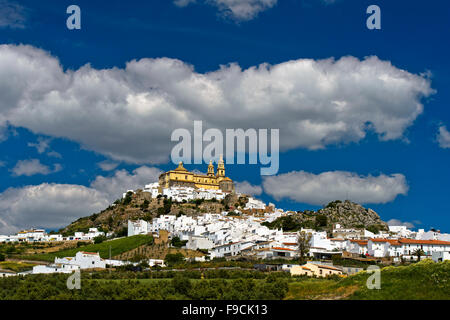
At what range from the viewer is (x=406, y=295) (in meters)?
32.9

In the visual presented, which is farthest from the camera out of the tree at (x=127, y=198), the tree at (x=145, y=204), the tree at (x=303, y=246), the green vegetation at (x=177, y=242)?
the tree at (x=127, y=198)

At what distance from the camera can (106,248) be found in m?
85.2

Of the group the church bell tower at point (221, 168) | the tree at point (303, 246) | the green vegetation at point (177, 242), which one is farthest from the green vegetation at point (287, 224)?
the church bell tower at point (221, 168)

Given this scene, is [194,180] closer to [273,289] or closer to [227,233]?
[227,233]

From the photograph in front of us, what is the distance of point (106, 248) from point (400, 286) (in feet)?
197

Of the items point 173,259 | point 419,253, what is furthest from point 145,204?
point 419,253

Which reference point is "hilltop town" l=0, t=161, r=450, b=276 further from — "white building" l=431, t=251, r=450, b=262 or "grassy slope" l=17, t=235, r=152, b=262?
"grassy slope" l=17, t=235, r=152, b=262

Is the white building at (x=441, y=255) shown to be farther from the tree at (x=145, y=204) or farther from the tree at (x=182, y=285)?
the tree at (x=145, y=204)

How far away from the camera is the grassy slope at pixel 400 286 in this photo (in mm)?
32781

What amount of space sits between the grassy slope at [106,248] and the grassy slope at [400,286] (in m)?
48.8

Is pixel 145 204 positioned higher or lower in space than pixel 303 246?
higher

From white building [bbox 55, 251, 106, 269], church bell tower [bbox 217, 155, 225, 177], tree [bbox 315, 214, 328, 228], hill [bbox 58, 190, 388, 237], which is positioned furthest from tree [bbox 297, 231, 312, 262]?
church bell tower [bbox 217, 155, 225, 177]

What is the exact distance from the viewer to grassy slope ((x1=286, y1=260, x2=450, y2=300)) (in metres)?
32.8
